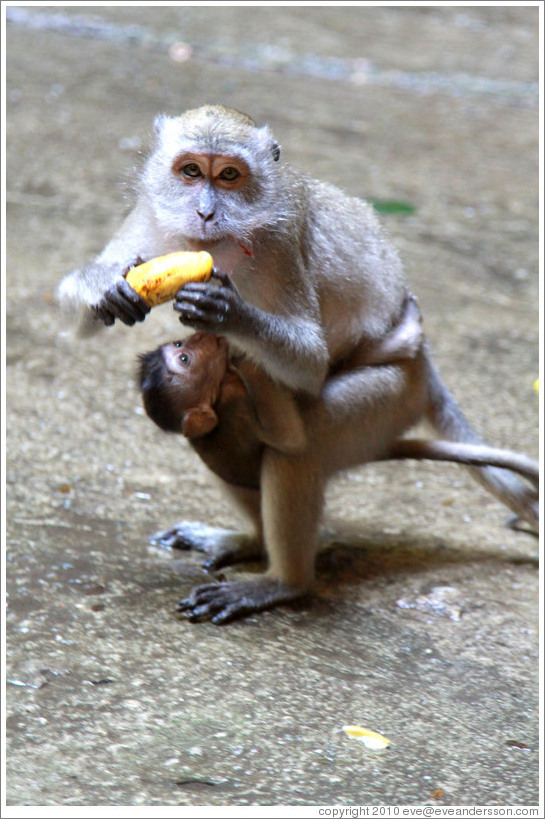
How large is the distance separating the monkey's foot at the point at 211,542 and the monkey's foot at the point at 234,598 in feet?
1.10

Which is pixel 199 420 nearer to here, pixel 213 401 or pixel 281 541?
pixel 213 401

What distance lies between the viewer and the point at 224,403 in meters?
3.98

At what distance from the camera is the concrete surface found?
299 centimetres

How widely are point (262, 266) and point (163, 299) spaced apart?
43 centimetres

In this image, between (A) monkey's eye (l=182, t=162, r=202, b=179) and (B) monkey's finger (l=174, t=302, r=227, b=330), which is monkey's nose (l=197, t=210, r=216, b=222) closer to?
(A) monkey's eye (l=182, t=162, r=202, b=179)

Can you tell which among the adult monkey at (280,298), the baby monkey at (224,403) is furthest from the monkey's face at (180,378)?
the adult monkey at (280,298)

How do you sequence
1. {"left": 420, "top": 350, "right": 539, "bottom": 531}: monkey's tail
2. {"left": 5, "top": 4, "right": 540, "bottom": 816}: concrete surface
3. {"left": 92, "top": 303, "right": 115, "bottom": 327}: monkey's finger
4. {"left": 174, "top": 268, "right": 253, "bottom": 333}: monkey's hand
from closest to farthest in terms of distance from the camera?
{"left": 5, "top": 4, "right": 540, "bottom": 816}: concrete surface < {"left": 174, "top": 268, "right": 253, "bottom": 333}: monkey's hand < {"left": 92, "top": 303, "right": 115, "bottom": 327}: monkey's finger < {"left": 420, "top": 350, "right": 539, "bottom": 531}: monkey's tail

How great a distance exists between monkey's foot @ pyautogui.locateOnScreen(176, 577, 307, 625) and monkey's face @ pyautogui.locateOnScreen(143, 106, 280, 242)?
1.30 m

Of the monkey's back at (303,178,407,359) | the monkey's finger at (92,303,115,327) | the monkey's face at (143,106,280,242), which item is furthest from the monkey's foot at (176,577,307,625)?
the monkey's face at (143,106,280,242)

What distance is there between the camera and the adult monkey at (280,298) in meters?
3.45

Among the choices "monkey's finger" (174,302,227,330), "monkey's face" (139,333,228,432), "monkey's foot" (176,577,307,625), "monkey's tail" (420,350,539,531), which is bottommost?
"monkey's foot" (176,577,307,625)

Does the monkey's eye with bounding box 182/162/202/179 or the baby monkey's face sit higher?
the monkey's eye with bounding box 182/162/202/179

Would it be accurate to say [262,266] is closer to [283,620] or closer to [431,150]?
[283,620]

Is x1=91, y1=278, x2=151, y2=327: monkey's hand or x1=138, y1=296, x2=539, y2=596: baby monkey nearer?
x1=91, y1=278, x2=151, y2=327: monkey's hand
